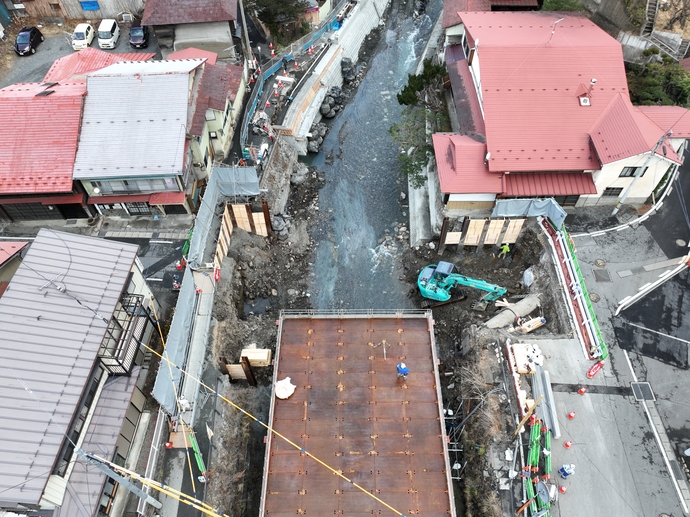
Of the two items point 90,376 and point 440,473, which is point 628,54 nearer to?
point 440,473

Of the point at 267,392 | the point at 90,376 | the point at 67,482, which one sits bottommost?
the point at 267,392

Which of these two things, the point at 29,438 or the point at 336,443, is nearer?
the point at 29,438

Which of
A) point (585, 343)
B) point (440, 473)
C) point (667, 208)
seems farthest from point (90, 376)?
point (667, 208)

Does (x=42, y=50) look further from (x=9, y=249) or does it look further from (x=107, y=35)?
(x=9, y=249)

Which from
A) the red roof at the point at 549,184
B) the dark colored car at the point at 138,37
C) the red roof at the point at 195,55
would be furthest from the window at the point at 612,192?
the dark colored car at the point at 138,37

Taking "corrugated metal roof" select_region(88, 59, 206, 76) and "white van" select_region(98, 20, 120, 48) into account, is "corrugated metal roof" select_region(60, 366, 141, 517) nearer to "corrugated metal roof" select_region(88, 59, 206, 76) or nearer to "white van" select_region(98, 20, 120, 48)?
"corrugated metal roof" select_region(88, 59, 206, 76)

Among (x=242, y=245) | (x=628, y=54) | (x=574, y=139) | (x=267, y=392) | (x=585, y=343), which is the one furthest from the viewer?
(x=628, y=54)

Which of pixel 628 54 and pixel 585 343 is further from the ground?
pixel 628 54
